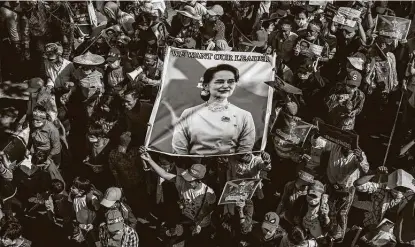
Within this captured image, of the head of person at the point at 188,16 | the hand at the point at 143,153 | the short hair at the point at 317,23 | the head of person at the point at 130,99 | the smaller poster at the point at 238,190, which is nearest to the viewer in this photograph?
the smaller poster at the point at 238,190

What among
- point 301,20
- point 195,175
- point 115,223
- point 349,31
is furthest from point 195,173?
point 349,31

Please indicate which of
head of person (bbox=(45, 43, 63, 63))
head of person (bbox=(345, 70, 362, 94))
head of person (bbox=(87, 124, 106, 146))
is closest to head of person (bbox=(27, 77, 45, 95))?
head of person (bbox=(45, 43, 63, 63))

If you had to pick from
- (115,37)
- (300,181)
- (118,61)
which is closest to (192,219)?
(300,181)

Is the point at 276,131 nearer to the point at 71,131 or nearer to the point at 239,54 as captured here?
the point at 239,54

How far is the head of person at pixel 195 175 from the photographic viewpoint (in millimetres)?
7150

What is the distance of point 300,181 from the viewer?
7230 millimetres

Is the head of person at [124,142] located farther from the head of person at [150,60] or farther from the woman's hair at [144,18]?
the woman's hair at [144,18]

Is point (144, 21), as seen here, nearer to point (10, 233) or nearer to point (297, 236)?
point (10, 233)

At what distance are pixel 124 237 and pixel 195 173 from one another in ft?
3.89

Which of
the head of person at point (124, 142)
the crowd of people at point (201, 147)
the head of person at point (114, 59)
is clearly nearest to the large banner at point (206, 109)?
the crowd of people at point (201, 147)

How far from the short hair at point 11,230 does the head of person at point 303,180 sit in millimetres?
3566

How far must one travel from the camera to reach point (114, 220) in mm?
6777

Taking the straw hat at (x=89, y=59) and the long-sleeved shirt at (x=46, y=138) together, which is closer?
the long-sleeved shirt at (x=46, y=138)

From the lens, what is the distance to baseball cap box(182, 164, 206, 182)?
7.15 m
